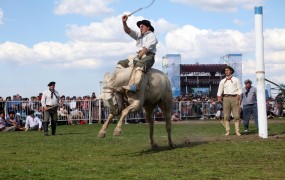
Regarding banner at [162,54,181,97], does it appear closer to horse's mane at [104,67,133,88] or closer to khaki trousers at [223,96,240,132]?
khaki trousers at [223,96,240,132]

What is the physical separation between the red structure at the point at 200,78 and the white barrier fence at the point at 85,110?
366 inches

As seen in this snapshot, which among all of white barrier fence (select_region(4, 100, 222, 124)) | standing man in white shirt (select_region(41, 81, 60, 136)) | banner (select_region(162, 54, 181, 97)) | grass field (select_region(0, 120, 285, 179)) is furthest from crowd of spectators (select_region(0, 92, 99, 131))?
grass field (select_region(0, 120, 285, 179))

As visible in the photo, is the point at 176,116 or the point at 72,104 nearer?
the point at 72,104

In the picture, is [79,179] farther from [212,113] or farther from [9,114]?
[212,113]

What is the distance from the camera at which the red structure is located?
46438 millimetres

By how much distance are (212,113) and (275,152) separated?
88.8 ft

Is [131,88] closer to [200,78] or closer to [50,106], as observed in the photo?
[50,106]

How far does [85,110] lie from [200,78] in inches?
765

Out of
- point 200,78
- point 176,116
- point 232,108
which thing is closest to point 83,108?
point 176,116

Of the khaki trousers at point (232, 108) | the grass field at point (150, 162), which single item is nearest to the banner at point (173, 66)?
the khaki trousers at point (232, 108)

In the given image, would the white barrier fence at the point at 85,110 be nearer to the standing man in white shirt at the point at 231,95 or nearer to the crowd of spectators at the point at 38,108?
the crowd of spectators at the point at 38,108

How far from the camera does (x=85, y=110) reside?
31422 millimetres

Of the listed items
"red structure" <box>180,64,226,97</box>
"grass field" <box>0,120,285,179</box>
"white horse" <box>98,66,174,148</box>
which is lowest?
"grass field" <box>0,120,285,179</box>

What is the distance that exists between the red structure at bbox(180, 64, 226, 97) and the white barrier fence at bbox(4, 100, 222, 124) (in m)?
9.30
